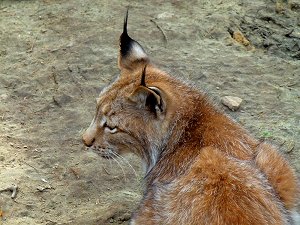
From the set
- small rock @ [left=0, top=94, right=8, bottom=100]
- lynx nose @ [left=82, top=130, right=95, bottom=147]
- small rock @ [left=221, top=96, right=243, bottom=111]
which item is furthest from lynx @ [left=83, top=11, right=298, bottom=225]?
small rock @ [left=0, top=94, right=8, bottom=100]

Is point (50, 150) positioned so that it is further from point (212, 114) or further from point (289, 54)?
point (289, 54)

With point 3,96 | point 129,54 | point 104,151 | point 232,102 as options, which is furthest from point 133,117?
point 3,96

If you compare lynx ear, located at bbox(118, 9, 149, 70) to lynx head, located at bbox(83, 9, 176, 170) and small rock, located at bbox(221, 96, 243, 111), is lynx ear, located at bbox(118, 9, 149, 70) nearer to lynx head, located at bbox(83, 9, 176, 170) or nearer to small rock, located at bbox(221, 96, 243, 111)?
lynx head, located at bbox(83, 9, 176, 170)

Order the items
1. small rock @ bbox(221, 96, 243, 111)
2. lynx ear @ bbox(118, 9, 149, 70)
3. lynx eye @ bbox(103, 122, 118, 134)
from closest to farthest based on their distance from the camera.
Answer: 1. lynx eye @ bbox(103, 122, 118, 134)
2. lynx ear @ bbox(118, 9, 149, 70)
3. small rock @ bbox(221, 96, 243, 111)

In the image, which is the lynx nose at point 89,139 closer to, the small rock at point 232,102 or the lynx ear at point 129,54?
the lynx ear at point 129,54

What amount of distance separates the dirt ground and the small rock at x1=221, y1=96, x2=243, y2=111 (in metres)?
0.06

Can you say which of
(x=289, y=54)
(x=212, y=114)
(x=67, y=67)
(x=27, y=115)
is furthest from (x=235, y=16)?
(x=212, y=114)

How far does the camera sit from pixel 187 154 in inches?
215

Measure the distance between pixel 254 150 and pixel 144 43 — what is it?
3.81 m

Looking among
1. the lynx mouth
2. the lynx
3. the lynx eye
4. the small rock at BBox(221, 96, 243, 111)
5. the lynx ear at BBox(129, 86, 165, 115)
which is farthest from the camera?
the small rock at BBox(221, 96, 243, 111)

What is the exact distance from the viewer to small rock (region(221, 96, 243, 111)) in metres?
7.90

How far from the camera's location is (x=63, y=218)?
6.39 m

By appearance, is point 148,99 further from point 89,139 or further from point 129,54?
point 129,54

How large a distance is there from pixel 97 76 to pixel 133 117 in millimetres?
3050
